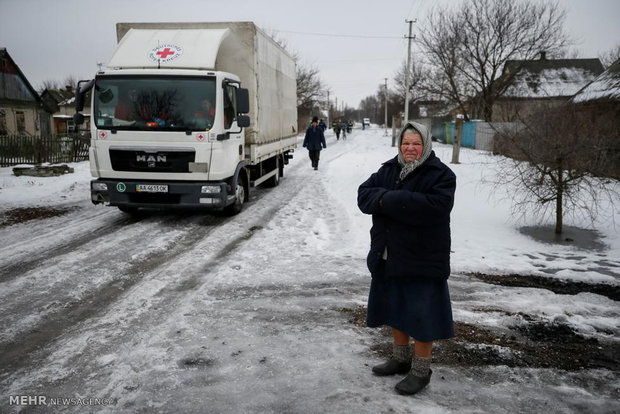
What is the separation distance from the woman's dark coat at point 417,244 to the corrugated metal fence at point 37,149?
16631mm

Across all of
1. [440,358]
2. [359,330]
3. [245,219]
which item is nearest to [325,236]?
[245,219]

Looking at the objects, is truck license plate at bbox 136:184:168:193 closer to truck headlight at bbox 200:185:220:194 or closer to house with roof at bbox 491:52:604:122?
truck headlight at bbox 200:185:220:194

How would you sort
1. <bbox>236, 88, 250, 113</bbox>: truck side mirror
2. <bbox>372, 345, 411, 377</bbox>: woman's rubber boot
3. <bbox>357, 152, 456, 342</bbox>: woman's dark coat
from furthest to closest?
<bbox>236, 88, 250, 113</bbox>: truck side mirror
<bbox>372, 345, 411, 377</bbox>: woman's rubber boot
<bbox>357, 152, 456, 342</bbox>: woman's dark coat

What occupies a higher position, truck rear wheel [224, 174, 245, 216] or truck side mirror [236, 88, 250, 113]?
truck side mirror [236, 88, 250, 113]

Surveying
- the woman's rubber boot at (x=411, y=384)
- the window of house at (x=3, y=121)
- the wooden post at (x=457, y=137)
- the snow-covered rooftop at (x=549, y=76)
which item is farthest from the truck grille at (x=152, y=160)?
the snow-covered rooftop at (x=549, y=76)

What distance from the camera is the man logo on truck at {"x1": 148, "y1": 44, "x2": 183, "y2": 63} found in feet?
26.9

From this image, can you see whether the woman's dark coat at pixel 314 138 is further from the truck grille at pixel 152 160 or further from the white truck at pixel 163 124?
the truck grille at pixel 152 160

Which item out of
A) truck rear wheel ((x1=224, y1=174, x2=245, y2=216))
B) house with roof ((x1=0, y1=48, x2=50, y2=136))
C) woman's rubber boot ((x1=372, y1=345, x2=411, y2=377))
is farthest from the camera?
house with roof ((x1=0, y1=48, x2=50, y2=136))

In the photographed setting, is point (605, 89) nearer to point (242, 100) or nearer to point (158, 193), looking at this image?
point (242, 100)

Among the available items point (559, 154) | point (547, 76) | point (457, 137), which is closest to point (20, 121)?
point (457, 137)

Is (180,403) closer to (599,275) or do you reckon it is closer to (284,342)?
(284,342)

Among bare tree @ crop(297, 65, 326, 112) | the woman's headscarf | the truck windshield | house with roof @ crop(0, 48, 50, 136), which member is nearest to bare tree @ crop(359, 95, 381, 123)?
bare tree @ crop(297, 65, 326, 112)

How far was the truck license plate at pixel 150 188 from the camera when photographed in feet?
25.7

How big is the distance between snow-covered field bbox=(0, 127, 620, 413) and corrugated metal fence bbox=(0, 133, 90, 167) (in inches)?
459
